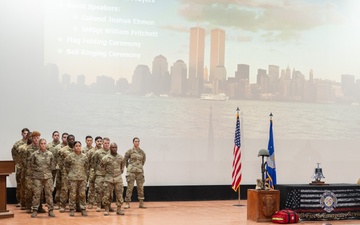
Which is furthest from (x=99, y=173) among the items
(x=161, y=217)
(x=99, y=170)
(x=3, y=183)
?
(x=3, y=183)

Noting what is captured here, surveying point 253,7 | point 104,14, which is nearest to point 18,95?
point 104,14

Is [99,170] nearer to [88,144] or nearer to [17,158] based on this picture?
[88,144]

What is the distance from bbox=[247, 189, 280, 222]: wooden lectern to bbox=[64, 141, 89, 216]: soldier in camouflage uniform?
10.3 feet

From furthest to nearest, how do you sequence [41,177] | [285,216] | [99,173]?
[99,173] < [41,177] < [285,216]

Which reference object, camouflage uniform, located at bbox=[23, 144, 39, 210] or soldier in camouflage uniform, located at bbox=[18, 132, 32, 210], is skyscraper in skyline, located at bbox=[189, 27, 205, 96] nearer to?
soldier in camouflage uniform, located at bbox=[18, 132, 32, 210]

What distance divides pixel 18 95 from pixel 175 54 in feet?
12.4

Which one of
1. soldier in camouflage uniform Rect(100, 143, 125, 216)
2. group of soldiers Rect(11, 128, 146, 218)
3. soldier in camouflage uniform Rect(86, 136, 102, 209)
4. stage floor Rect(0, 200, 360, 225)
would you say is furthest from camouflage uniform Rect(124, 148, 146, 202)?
soldier in camouflage uniform Rect(100, 143, 125, 216)

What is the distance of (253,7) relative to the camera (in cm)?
1573

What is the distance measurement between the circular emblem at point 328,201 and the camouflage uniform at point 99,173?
412 centimetres

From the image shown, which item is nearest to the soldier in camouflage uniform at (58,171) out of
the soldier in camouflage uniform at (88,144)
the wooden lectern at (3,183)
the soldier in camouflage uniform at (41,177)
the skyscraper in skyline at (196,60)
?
the soldier in camouflage uniform at (88,144)

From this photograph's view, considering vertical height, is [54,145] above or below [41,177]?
above

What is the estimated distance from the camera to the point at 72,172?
38.5 ft

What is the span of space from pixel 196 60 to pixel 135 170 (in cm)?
345

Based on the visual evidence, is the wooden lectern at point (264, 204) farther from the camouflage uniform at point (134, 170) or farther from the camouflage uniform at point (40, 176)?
the camouflage uniform at point (40, 176)
